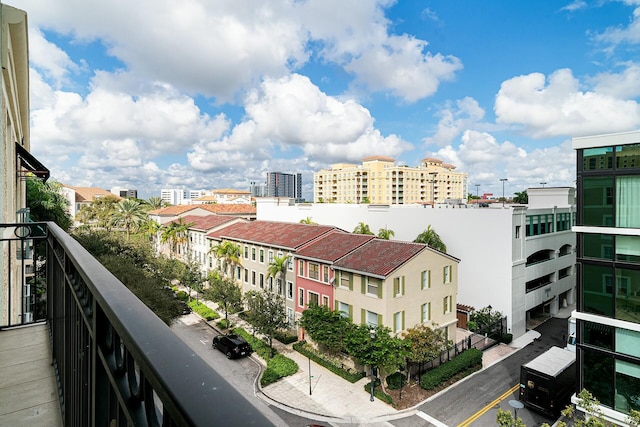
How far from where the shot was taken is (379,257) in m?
22.5

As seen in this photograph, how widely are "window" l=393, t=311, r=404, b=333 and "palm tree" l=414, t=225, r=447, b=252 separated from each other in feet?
36.6

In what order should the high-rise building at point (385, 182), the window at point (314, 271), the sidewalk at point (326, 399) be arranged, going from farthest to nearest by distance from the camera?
the high-rise building at point (385, 182), the window at point (314, 271), the sidewalk at point (326, 399)

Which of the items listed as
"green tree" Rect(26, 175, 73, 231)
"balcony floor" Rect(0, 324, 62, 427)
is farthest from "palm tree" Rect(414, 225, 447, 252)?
"balcony floor" Rect(0, 324, 62, 427)

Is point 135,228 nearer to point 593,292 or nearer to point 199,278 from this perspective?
point 199,278

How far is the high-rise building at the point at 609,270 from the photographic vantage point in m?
13.9

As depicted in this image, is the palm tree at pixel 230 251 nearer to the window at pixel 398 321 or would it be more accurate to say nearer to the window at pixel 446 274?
the window at pixel 398 321

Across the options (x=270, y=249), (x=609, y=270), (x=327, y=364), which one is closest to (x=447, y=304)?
(x=327, y=364)

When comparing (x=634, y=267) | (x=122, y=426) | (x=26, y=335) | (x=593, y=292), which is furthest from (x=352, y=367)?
(x=122, y=426)

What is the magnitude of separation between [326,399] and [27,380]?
1725 centimetres

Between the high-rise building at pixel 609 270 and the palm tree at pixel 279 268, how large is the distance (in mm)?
18579

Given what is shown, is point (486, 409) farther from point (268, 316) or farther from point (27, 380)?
point (27, 380)

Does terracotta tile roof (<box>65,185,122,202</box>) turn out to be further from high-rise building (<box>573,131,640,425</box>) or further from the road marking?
high-rise building (<box>573,131,640,425</box>)

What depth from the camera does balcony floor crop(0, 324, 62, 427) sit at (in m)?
3.37

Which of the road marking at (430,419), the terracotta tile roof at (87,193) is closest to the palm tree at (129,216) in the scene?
the road marking at (430,419)
